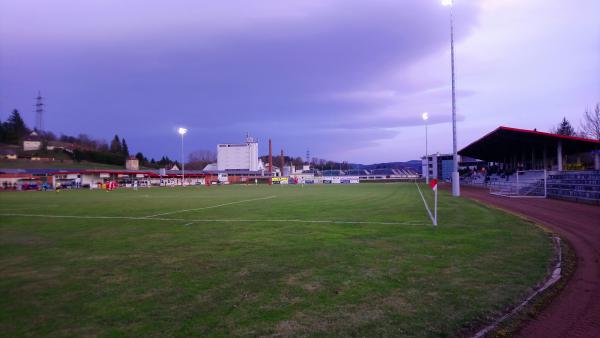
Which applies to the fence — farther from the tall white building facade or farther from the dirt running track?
the tall white building facade

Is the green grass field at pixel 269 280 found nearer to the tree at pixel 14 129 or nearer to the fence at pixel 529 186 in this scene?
the fence at pixel 529 186

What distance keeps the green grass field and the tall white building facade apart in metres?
119

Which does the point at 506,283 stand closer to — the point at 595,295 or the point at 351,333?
the point at 595,295

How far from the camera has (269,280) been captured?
6.83m

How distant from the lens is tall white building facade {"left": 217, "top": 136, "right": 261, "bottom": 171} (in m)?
132

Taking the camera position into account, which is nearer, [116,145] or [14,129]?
[14,129]

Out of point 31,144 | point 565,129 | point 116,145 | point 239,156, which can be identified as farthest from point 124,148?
point 565,129

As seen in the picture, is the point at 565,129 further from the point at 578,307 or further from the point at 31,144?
the point at 31,144

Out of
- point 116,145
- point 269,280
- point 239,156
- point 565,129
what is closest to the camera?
point 269,280

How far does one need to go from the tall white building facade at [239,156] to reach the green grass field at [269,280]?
119 meters

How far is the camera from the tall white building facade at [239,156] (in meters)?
132

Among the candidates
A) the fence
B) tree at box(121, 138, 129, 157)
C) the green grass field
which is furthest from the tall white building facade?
the green grass field

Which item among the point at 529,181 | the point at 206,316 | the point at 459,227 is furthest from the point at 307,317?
the point at 529,181

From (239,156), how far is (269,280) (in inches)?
5051
